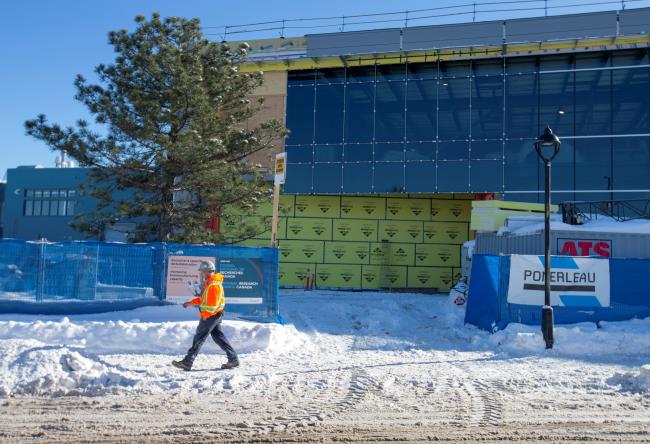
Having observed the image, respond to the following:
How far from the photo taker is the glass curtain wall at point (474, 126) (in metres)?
24.5

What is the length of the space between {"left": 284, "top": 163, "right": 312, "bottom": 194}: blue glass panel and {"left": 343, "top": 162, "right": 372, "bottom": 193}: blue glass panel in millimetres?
1787

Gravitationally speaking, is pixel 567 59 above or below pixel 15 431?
above

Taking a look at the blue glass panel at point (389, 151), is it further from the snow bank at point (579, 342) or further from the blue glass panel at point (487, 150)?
the snow bank at point (579, 342)

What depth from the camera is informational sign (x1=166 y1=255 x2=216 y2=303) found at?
11.3 meters

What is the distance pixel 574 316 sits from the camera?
503 inches

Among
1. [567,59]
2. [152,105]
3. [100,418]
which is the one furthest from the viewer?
[567,59]

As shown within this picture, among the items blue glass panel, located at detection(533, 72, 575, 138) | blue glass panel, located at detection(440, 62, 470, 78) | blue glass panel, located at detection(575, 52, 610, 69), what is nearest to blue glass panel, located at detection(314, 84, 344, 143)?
blue glass panel, located at detection(440, 62, 470, 78)

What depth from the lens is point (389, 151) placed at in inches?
1059

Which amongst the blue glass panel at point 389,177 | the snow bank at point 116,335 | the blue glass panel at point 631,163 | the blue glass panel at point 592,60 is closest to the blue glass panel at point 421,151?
the blue glass panel at point 389,177

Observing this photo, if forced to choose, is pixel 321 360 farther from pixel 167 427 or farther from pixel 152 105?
pixel 152 105

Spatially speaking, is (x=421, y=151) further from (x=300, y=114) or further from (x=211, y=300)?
(x=211, y=300)

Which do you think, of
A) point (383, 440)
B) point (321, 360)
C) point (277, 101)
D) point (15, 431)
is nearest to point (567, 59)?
point (277, 101)

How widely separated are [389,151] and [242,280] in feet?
54.4

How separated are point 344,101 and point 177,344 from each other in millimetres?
19555
